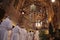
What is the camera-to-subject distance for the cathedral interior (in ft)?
19.8

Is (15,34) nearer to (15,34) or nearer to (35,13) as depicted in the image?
(15,34)

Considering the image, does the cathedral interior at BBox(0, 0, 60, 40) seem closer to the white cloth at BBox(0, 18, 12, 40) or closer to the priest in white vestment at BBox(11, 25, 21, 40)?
the priest in white vestment at BBox(11, 25, 21, 40)

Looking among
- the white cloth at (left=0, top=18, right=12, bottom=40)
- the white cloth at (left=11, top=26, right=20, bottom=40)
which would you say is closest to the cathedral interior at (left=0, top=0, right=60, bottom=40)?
the white cloth at (left=11, top=26, right=20, bottom=40)

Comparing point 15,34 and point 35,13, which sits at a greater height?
point 35,13

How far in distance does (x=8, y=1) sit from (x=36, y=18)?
583cm

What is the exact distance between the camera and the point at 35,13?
34.9 feet

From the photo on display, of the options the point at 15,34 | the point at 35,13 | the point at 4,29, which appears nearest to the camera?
the point at 4,29

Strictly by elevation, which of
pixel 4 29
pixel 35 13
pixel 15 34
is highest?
pixel 35 13

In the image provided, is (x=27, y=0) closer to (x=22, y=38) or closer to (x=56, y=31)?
(x=56, y=31)

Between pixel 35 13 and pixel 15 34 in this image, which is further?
pixel 35 13

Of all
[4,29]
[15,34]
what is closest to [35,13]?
[15,34]

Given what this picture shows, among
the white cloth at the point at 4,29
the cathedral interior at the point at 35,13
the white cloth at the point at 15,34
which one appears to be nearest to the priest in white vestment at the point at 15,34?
the white cloth at the point at 15,34

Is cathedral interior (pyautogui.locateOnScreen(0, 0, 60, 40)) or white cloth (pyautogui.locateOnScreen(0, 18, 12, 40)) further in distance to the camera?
cathedral interior (pyautogui.locateOnScreen(0, 0, 60, 40))

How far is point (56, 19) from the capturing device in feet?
27.0
